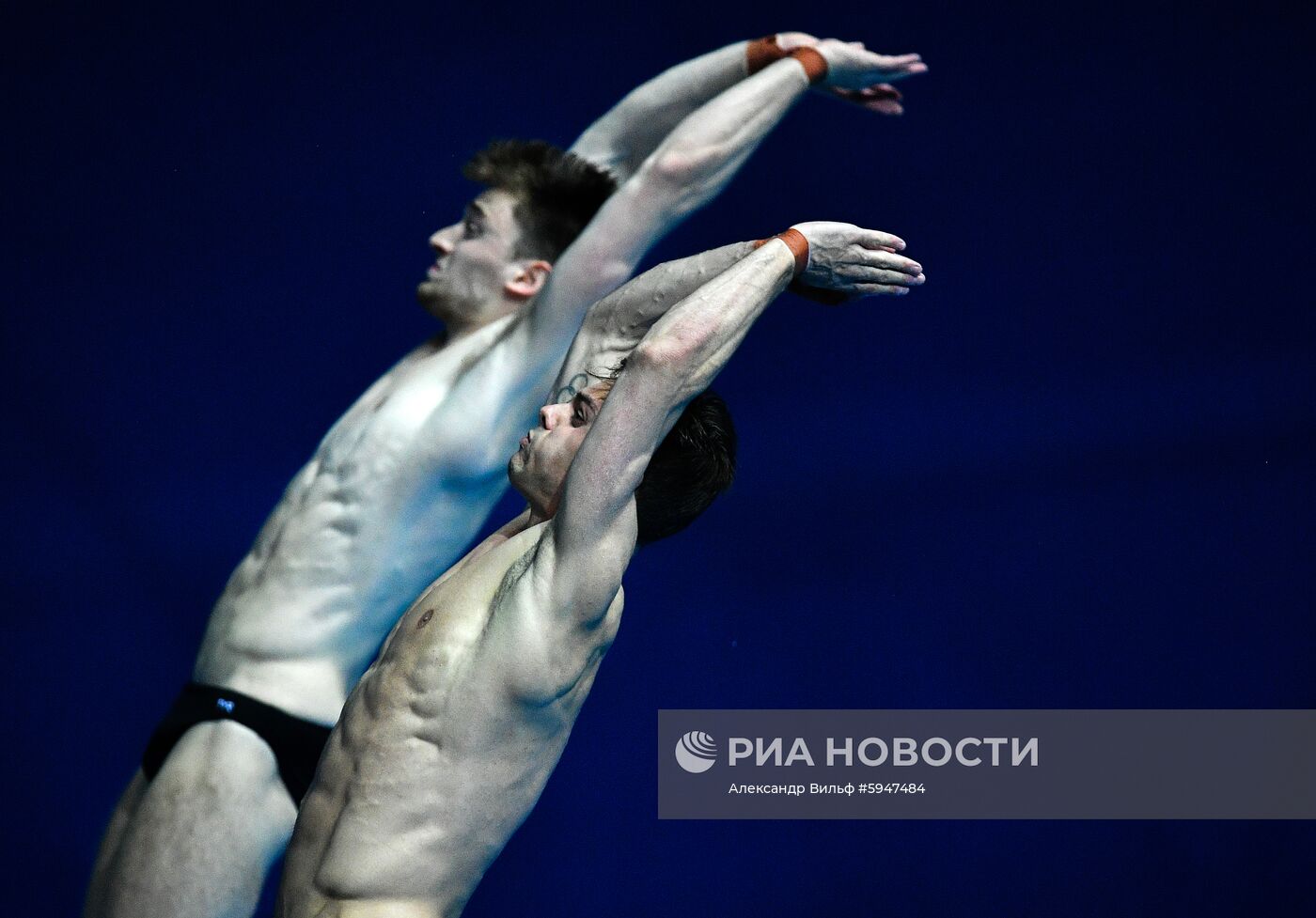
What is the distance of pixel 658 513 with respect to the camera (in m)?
1.72

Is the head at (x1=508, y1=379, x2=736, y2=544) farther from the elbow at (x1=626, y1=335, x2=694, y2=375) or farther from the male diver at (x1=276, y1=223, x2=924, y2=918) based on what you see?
the elbow at (x1=626, y1=335, x2=694, y2=375)

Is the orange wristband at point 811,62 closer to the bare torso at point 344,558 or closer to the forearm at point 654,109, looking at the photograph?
the forearm at point 654,109

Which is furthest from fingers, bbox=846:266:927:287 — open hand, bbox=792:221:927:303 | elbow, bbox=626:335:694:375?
elbow, bbox=626:335:694:375

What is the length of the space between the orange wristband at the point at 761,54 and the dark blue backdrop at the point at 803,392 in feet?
1.92

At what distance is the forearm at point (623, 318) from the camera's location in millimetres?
1818

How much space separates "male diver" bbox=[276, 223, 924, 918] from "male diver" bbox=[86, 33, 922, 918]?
0.54m

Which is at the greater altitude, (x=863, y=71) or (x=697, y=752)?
(x=863, y=71)

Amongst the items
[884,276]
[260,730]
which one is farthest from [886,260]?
[260,730]

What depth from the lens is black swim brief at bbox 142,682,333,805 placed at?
2199 mm

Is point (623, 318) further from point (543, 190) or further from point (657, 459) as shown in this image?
point (543, 190)

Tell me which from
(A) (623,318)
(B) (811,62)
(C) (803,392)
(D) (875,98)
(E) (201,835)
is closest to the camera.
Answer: (A) (623,318)

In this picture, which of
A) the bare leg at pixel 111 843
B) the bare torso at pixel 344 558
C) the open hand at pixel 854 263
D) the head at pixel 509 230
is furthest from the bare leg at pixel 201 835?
the open hand at pixel 854 263

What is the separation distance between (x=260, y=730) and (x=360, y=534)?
0.32 metres

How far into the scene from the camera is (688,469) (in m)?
1.69
